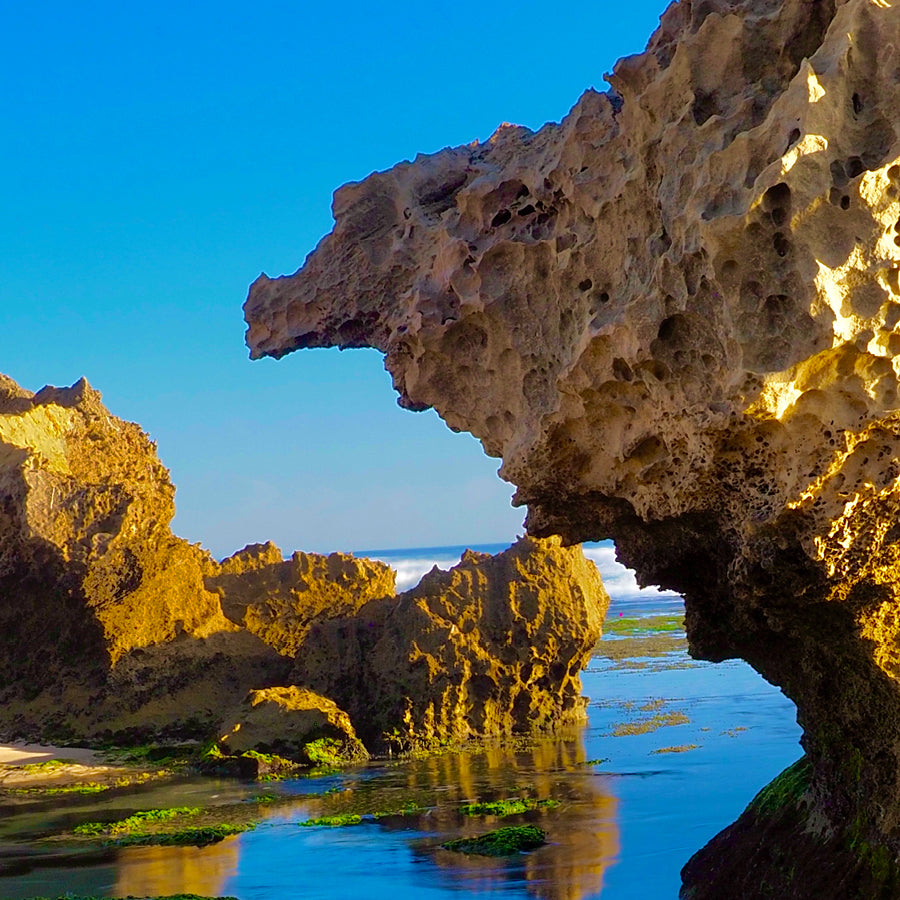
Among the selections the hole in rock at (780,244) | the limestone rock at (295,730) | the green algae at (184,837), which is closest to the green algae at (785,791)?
the hole in rock at (780,244)

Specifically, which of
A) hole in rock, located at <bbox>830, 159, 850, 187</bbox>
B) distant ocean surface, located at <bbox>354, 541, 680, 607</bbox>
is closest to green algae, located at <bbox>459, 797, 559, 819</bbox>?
hole in rock, located at <bbox>830, 159, 850, 187</bbox>

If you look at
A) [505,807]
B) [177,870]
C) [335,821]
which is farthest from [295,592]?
[177,870]

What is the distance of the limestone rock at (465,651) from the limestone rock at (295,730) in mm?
635

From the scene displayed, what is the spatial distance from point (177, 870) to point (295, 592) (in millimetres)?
8244

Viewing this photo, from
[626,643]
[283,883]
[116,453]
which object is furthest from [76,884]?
[626,643]

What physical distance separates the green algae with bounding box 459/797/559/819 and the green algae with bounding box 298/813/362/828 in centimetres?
96

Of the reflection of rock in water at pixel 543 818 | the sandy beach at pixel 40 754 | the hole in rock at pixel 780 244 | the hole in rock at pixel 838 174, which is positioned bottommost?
the reflection of rock in water at pixel 543 818

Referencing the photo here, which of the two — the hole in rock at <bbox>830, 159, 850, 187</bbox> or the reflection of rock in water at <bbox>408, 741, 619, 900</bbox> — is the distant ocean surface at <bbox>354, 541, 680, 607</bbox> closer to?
the reflection of rock in water at <bbox>408, 741, 619, 900</bbox>

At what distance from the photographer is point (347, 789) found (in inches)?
484

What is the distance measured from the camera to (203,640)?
1609cm

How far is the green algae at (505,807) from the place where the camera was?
10516 millimetres

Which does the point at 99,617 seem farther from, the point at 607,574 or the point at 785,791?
the point at 607,574

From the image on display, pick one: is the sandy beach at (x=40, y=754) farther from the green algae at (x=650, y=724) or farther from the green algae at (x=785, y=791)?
Result: the green algae at (x=785, y=791)

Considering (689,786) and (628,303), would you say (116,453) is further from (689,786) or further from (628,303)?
(628,303)
